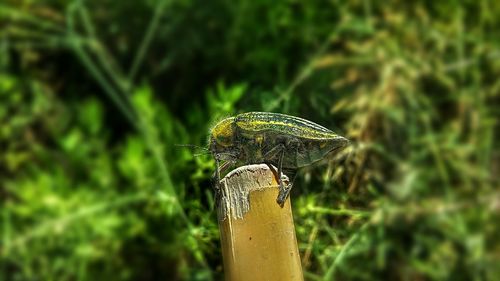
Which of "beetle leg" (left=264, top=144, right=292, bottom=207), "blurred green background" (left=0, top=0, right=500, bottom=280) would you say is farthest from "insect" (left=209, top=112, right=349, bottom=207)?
"blurred green background" (left=0, top=0, right=500, bottom=280)

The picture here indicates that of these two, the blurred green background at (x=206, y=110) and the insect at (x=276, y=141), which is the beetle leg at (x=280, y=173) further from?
the blurred green background at (x=206, y=110)

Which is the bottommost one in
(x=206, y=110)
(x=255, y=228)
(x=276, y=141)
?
(x=255, y=228)

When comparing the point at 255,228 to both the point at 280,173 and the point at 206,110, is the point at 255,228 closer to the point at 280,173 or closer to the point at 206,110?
the point at 280,173

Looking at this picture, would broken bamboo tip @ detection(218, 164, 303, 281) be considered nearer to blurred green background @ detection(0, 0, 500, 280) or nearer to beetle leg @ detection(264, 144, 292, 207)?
beetle leg @ detection(264, 144, 292, 207)

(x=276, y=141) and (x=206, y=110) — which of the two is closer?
(x=276, y=141)

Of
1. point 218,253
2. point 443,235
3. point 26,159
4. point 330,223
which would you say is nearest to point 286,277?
point 218,253

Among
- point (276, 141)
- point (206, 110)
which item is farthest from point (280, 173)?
point (206, 110)

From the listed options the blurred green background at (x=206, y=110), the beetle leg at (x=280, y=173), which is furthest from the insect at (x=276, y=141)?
the blurred green background at (x=206, y=110)
